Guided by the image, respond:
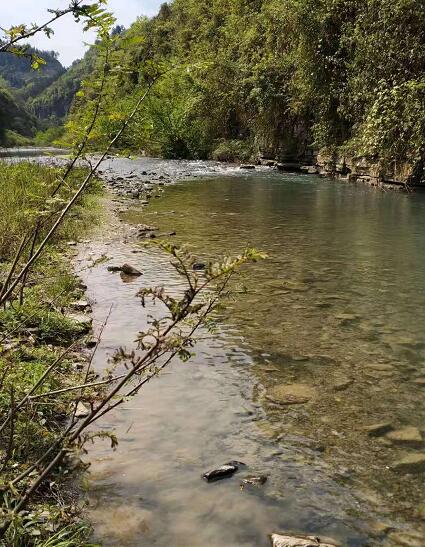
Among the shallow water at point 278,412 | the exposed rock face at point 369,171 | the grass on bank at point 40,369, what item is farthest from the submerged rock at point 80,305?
the exposed rock face at point 369,171

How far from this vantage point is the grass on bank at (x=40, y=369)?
2.37 metres

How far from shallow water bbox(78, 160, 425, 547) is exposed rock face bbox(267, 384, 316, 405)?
53 mm

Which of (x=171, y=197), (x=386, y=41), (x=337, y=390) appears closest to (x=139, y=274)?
(x=337, y=390)

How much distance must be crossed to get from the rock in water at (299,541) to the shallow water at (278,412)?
0.07 metres

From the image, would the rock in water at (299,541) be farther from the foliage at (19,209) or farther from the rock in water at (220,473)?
the foliage at (19,209)

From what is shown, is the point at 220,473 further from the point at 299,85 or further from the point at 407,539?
the point at 299,85

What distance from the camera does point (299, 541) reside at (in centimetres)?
246

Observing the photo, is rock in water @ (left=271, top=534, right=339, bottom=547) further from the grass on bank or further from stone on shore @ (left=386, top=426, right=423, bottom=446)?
stone on shore @ (left=386, top=426, right=423, bottom=446)

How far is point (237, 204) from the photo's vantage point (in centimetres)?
1505

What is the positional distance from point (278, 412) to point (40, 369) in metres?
1.71

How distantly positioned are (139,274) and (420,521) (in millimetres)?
5452

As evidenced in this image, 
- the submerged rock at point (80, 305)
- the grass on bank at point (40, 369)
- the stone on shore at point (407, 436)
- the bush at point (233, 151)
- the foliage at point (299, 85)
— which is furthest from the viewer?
the bush at point (233, 151)

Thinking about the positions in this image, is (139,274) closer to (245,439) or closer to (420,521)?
(245,439)

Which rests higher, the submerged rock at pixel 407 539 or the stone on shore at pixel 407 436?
the stone on shore at pixel 407 436
